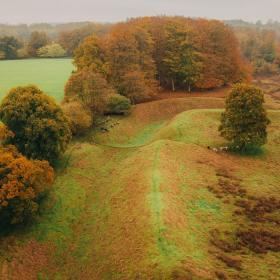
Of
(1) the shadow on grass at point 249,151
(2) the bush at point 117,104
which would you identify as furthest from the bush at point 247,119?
(2) the bush at point 117,104

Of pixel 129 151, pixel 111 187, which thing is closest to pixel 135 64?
pixel 129 151

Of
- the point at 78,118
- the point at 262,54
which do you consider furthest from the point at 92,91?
the point at 262,54

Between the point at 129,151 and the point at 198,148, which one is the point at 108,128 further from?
the point at 198,148

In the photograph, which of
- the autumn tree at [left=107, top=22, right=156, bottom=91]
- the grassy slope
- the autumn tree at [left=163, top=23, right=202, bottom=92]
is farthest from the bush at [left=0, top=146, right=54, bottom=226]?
the autumn tree at [left=163, top=23, right=202, bottom=92]

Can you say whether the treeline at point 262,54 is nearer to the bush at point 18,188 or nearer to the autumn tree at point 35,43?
the autumn tree at point 35,43

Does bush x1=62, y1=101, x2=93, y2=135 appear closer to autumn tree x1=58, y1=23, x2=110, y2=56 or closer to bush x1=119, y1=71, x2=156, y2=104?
bush x1=119, y1=71, x2=156, y2=104

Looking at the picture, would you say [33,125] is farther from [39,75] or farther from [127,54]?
[39,75]
